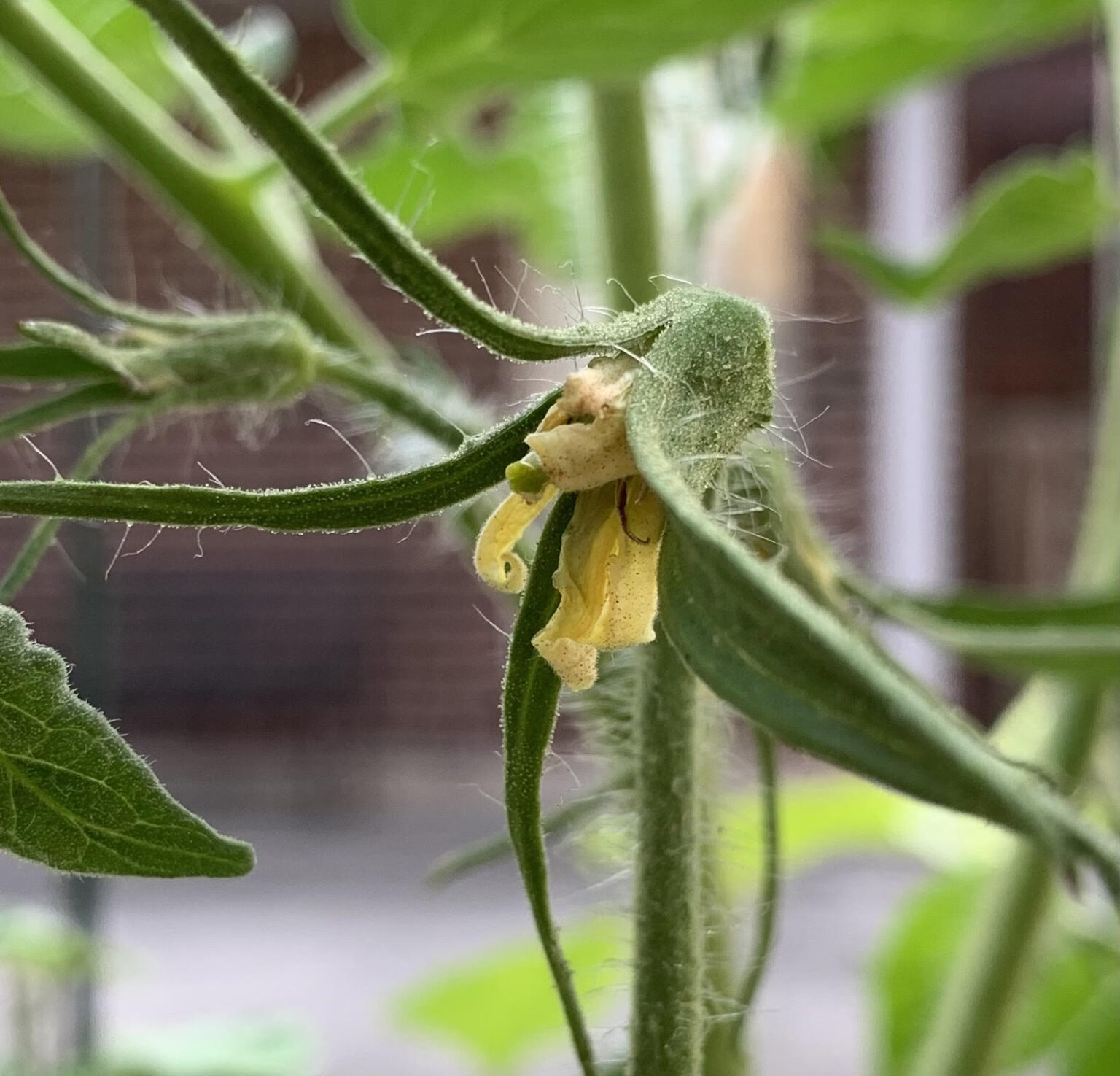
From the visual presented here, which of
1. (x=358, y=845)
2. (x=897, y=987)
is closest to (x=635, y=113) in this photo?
(x=897, y=987)

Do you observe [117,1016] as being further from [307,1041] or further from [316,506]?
[316,506]

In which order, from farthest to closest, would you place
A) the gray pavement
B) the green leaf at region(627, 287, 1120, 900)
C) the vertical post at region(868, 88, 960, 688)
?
the vertical post at region(868, 88, 960, 688) → the gray pavement → the green leaf at region(627, 287, 1120, 900)

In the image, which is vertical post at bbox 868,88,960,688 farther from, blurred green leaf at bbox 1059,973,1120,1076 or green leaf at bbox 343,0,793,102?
green leaf at bbox 343,0,793,102

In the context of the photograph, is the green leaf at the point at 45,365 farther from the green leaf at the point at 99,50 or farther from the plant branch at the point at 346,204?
the green leaf at the point at 99,50

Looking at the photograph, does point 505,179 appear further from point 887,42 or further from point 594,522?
point 594,522

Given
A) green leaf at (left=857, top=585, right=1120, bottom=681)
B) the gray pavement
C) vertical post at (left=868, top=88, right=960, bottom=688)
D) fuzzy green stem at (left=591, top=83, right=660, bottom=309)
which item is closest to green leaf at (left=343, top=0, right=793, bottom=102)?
fuzzy green stem at (left=591, top=83, right=660, bottom=309)

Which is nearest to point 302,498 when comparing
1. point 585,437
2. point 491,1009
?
point 585,437
